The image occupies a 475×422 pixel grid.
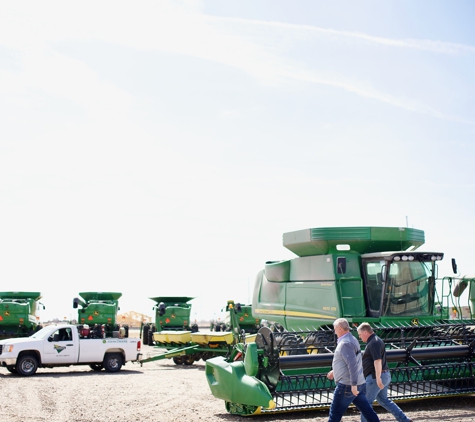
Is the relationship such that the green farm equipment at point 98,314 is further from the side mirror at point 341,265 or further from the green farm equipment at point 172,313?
the side mirror at point 341,265

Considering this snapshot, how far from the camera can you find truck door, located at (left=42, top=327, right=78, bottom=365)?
20188 millimetres

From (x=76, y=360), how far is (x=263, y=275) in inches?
309

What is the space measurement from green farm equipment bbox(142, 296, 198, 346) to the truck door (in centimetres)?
1196

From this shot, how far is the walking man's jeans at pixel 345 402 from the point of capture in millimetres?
7916

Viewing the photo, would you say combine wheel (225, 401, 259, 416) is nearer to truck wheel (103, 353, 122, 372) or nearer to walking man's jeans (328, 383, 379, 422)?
Result: walking man's jeans (328, 383, 379, 422)

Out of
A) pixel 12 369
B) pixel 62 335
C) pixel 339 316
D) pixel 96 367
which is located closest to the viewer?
pixel 339 316

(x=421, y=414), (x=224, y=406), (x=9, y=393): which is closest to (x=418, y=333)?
(x=421, y=414)

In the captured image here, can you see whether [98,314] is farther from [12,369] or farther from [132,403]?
[132,403]

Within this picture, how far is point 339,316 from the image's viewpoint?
13609mm

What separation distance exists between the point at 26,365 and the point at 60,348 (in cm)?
122

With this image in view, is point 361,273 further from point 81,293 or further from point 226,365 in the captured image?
point 81,293

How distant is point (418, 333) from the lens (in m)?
13.1

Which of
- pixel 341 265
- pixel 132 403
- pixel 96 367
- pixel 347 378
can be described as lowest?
pixel 96 367

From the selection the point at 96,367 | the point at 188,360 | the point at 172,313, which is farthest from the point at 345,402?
the point at 172,313
